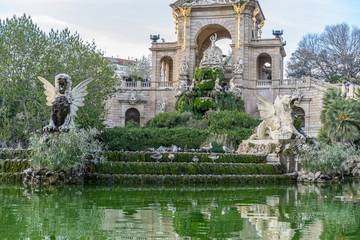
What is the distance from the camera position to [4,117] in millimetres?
22594

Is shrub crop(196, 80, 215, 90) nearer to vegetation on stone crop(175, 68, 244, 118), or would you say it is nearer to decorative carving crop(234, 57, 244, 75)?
vegetation on stone crop(175, 68, 244, 118)

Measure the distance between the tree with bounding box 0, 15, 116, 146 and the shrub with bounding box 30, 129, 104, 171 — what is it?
7.50 metres

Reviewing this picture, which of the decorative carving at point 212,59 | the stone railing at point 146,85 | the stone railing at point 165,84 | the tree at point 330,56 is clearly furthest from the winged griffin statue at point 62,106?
the tree at point 330,56

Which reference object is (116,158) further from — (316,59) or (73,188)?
(316,59)

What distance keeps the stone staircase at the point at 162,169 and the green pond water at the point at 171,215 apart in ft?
11.5

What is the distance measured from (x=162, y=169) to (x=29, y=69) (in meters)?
10.3

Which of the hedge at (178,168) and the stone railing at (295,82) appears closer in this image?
the hedge at (178,168)

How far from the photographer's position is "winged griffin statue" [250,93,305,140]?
20.7 metres

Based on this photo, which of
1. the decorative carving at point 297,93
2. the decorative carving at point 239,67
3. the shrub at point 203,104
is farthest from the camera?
the decorative carving at point 239,67

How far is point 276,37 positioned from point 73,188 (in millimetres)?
32227

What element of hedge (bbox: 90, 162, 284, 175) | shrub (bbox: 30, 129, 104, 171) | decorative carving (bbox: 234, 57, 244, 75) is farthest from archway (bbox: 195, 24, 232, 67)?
shrub (bbox: 30, 129, 104, 171)

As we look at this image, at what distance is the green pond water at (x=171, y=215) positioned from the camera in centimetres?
696

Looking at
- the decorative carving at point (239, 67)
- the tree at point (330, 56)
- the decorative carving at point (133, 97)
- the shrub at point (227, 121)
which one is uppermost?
the tree at point (330, 56)

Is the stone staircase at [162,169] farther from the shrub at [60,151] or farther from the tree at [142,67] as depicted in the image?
the tree at [142,67]
